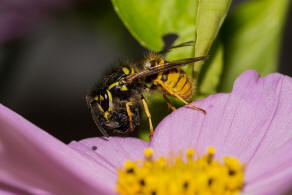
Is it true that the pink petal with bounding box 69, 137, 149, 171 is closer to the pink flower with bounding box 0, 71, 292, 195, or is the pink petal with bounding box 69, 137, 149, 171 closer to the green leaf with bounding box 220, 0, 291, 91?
the pink flower with bounding box 0, 71, 292, 195

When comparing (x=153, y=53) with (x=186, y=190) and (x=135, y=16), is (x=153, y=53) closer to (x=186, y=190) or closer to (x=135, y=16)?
(x=135, y=16)

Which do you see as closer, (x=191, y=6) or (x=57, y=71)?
(x=191, y=6)

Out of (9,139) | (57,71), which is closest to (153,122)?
(9,139)

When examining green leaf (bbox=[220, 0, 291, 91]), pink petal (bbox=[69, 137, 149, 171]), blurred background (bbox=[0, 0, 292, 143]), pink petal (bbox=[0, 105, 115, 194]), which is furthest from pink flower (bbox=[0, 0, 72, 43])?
pink petal (bbox=[0, 105, 115, 194])

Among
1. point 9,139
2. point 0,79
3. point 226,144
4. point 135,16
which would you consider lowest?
point 9,139

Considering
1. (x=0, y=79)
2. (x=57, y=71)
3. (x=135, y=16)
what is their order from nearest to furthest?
1. (x=135, y=16)
2. (x=0, y=79)
3. (x=57, y=71)

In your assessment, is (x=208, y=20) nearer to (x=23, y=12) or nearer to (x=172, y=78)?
(x=172, y=78)

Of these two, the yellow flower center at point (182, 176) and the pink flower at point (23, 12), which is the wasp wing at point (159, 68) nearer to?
the yellow flower center at point (182, 176)
